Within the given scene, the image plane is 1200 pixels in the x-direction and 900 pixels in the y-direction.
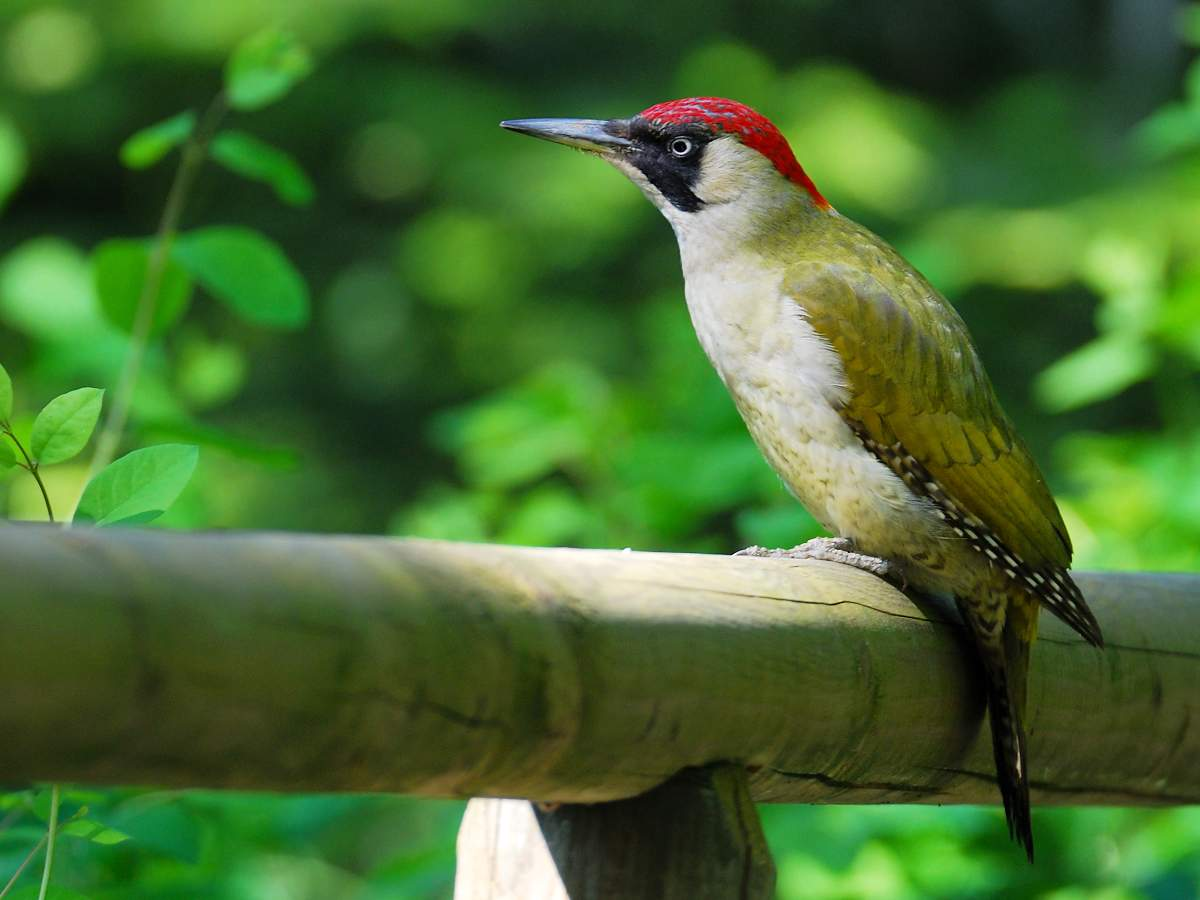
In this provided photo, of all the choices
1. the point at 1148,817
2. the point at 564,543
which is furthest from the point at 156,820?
the point at 1148,817

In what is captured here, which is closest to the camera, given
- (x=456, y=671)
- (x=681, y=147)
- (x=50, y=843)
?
(x=456, y=671)

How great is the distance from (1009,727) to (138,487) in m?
1.14

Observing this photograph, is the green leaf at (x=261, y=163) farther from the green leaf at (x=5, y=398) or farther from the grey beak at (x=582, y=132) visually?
the green leaf at (x=5, y=398)

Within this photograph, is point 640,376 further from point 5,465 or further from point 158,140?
point 5,465

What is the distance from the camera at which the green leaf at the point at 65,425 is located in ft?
4.66

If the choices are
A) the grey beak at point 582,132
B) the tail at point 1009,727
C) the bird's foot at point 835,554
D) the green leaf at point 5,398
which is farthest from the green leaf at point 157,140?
the tail at point 1009,727

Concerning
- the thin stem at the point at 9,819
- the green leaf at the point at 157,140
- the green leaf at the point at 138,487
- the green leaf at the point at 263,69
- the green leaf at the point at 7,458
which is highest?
the green leaf at the point at 263,69

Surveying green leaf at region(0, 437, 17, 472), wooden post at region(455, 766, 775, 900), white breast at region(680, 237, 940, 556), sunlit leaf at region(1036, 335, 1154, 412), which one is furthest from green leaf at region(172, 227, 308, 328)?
sunlit leaf at region(1036, 335, 1154, 412)

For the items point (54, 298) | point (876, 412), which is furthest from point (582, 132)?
point (54, 298)

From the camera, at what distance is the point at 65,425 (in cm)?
143

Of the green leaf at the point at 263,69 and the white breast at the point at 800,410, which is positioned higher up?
the green leaf at the point at 263,69

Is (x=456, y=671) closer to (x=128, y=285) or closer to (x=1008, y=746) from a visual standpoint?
(x=1008, y=746)

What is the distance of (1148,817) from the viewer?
3.20 meters

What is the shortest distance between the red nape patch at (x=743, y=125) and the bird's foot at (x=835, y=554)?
0.69 metres
